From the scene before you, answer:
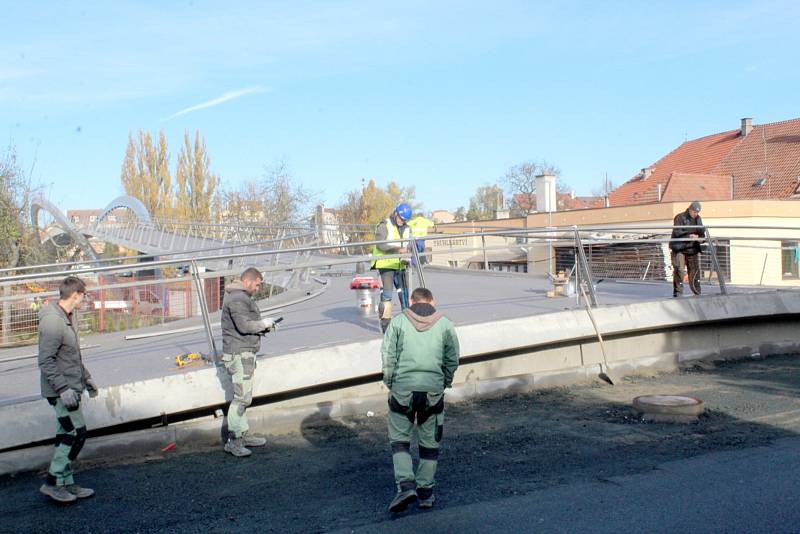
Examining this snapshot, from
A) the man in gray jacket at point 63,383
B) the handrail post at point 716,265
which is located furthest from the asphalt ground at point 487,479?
the handrail post at point 716,265

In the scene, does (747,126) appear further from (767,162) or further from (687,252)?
(687,252)

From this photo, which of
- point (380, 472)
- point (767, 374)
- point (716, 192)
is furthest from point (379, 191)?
point (380, 472)

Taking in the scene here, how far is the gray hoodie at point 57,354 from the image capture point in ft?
19.8

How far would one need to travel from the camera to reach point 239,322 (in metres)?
7.22

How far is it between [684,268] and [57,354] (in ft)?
30.4

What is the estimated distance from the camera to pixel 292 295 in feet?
50.6

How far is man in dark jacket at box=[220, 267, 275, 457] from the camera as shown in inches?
284

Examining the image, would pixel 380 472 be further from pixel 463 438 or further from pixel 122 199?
pixel 122 199

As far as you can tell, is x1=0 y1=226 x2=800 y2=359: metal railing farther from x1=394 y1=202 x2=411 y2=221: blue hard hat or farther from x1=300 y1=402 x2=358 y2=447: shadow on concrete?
x1=300 y1=402 x2=358 y2=447: shadow on concrete

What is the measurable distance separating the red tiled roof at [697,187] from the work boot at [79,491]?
41.0m

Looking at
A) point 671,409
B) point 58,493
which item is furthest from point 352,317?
point 58,493

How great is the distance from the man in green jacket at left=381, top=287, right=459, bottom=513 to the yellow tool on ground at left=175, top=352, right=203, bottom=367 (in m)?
3.19

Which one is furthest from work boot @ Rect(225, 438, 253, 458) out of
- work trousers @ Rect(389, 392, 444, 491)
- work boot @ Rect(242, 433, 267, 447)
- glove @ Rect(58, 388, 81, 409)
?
work trousers @ Rect(389, 392, 444, 491)

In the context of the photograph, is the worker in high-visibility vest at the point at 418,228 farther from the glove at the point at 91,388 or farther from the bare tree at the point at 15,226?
the bare tree at the point at 15,226
